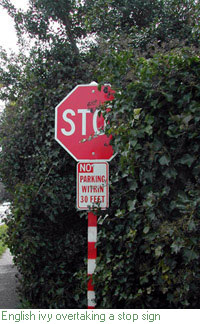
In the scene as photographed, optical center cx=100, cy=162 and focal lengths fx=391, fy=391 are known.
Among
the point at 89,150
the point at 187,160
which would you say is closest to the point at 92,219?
the point at 89,150

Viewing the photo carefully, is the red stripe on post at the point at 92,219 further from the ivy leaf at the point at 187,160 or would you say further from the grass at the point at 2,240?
the grass at the point at 2,240

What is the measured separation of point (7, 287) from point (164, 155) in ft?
17.5

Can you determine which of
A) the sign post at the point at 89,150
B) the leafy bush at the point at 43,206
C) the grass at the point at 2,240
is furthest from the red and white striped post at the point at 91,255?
the grass at the point at 2,240

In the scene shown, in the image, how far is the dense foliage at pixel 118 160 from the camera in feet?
8.49

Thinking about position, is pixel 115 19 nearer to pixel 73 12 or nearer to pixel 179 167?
pixel 73 12

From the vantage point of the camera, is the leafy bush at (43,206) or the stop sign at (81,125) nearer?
the stop sign at (81,125)

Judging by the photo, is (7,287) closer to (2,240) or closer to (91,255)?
(2,240)

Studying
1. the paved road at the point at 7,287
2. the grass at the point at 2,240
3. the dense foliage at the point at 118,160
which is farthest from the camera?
the paved road at the point at 7,287

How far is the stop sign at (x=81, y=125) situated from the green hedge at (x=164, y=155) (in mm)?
522

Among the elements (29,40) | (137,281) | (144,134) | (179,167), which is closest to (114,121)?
(144,134)

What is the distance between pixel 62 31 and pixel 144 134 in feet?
16.4

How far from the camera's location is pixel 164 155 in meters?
2.55

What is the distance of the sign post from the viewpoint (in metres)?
3.51

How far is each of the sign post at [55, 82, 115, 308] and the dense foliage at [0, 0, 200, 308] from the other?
0.10 metres
